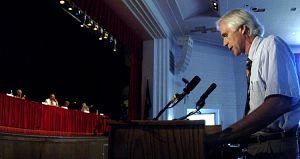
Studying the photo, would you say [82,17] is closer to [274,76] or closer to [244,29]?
[244,29]

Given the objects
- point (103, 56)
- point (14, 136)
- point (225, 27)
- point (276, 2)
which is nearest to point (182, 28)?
point (276, 2)

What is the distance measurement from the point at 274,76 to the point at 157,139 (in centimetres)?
45

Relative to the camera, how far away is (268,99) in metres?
1.08

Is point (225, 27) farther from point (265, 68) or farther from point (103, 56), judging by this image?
point (103, 56)

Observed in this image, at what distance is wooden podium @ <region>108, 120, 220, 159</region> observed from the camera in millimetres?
1081

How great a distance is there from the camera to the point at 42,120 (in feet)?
23.3

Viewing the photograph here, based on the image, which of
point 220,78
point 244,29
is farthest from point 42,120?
point 244,29

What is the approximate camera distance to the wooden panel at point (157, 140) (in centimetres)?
108

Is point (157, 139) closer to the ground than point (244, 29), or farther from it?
closer to the ground

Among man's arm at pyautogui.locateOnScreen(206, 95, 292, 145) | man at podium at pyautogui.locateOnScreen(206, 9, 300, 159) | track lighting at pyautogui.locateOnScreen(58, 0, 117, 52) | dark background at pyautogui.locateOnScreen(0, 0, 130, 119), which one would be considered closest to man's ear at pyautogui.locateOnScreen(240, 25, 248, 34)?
man at podium at pyautogui.locateOnScreen(206, 9, 300, 159)

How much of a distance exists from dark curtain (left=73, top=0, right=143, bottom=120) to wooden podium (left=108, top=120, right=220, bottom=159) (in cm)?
370

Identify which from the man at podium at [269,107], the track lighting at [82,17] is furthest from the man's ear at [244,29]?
the track lighting at [82,17]

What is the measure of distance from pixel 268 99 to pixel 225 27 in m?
0.42

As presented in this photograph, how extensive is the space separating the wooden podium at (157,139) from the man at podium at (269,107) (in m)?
0.05
